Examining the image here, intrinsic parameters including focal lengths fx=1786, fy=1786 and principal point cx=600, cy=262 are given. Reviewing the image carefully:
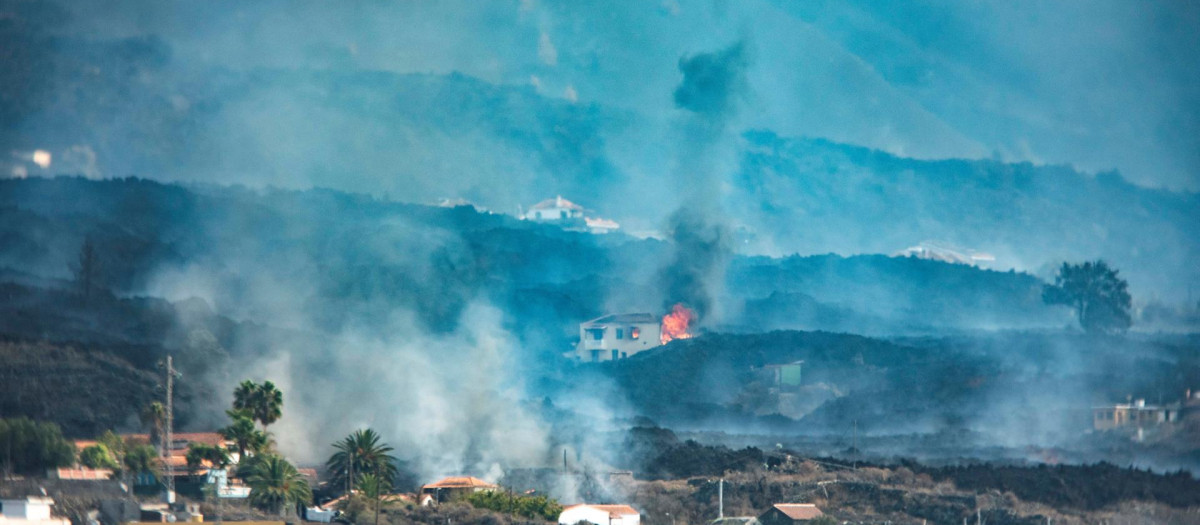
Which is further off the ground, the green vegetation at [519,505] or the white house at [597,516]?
the green vegetation at [519,505]

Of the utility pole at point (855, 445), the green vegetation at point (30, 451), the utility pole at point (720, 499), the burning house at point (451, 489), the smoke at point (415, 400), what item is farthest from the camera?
the utility pole at point (855, 445)

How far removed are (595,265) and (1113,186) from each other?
174 feet

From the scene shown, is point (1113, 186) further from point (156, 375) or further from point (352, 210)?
point (156, 375)

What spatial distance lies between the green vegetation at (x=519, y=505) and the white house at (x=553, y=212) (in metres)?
101

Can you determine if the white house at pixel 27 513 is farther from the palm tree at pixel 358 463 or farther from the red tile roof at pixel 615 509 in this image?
the red tile roof at pixel 615 509

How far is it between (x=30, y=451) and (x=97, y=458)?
11.8ft

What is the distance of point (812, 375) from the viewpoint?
5556 inches

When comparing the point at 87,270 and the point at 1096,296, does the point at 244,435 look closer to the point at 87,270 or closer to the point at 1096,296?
the point at 87,270

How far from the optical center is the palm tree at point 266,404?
323ft

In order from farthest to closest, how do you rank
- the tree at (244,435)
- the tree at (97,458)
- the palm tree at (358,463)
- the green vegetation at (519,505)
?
the palm tree at (358,463) < the tree at (244,435) < the tree at (97,458) < the green vegetation at (519,505)

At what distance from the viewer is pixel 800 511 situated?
9338cm

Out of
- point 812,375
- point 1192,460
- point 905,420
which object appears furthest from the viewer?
point 812,375

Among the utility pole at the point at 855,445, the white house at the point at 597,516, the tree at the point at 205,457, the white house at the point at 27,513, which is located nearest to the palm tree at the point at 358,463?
the tree at the point at 205,457

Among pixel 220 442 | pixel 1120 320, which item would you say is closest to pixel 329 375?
pixel 220 442
